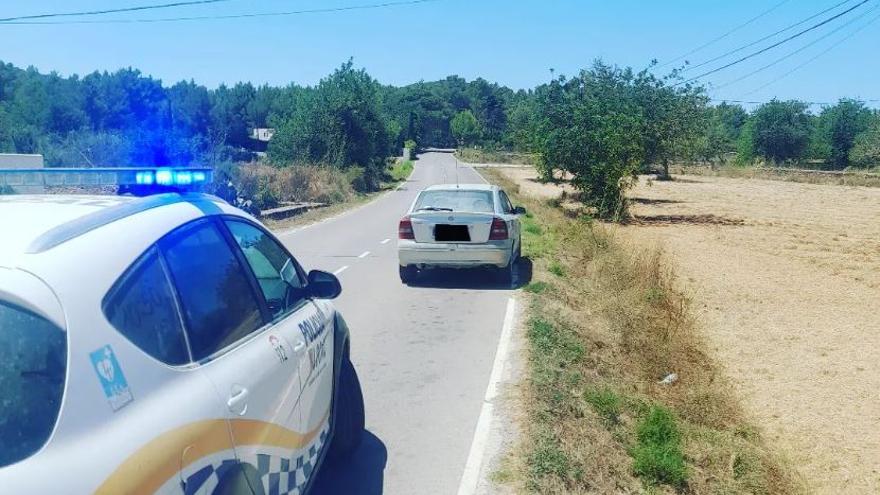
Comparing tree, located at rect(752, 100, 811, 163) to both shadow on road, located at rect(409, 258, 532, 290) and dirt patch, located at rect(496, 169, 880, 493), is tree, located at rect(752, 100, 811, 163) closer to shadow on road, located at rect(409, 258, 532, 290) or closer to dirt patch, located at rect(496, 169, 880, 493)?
dirt patch, located at rect(496, 169, 880, 493)

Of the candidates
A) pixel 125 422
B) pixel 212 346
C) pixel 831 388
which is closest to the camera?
pixel 125 422

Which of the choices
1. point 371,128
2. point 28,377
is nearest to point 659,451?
point 28,377

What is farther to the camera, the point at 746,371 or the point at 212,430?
the point at 746,371

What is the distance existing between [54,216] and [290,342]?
4.20 ft

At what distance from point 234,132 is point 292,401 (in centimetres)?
9699

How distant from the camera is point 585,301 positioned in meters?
11.4

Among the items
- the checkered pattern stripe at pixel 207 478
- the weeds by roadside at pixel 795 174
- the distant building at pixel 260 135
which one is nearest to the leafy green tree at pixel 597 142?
the checkered pattern stripe at pixel 207 478

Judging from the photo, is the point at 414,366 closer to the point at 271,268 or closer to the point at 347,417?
the point at 347,417

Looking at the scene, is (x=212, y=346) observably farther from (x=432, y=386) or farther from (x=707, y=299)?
(x=707, y=299)

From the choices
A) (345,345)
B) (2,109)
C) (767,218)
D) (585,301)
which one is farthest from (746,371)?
(2,109)

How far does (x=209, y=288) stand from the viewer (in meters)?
2.87

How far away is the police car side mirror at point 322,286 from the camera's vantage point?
13.6 feet

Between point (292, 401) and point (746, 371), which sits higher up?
point (292, 401)

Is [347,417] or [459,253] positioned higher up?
[459,253]
